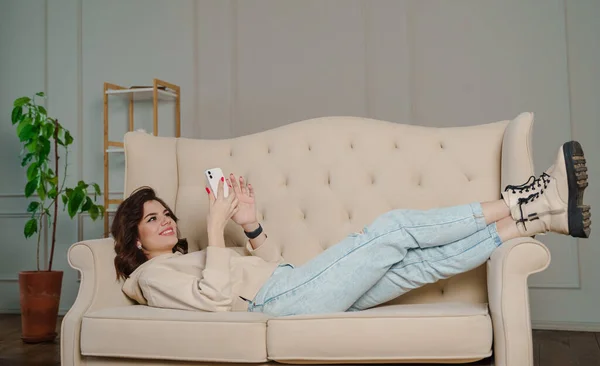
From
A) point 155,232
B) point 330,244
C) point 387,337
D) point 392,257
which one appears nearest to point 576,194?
point 392,257

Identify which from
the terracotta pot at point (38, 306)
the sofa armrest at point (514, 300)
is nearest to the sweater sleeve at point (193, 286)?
the sofa armrest at point (514, 300)

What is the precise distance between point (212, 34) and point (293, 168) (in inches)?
75.2

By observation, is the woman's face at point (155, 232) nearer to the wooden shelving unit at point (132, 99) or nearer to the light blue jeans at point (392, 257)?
the light blue jeans at point (392, 257)

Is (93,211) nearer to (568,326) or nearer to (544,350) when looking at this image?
(544,350)

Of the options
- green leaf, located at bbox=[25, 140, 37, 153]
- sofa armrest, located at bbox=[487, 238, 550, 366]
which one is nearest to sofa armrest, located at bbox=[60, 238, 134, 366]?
sofa armrest, located at bbox=[487, 238, 550, 366]

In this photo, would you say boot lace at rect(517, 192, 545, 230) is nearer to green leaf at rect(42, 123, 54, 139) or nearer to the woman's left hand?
the woman's left hand

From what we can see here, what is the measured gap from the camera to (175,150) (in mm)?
2742

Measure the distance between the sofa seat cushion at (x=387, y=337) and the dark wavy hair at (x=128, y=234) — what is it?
0.71m

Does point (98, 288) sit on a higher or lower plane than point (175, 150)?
lower

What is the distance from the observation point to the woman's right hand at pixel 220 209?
7.02 feet

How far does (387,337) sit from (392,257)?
0.28m

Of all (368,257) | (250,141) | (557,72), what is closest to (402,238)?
(368,257)

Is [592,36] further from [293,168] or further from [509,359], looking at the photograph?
[509,359]

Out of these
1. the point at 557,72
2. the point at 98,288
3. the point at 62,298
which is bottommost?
the point at 62,298
